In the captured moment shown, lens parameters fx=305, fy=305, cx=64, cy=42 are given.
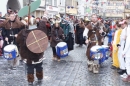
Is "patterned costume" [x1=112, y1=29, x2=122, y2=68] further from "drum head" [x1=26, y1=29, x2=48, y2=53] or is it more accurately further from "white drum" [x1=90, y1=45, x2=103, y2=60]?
"drum head" [x1=26, y1=29, x2=48, y2=53]

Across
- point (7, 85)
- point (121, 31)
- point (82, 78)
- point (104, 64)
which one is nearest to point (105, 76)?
point (82, 78)

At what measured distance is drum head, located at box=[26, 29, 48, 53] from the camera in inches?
281

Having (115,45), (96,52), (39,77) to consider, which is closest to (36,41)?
(39,77)

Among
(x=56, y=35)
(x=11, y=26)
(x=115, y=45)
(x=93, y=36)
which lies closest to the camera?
(x=93, y=36)

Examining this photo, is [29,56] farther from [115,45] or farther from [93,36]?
[115,45]

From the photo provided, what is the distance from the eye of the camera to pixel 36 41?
7227 mm

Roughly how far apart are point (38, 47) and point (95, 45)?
2.42 m

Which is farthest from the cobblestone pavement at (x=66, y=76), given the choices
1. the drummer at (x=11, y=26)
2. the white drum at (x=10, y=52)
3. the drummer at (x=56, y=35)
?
the drummer at (x=11, y=26)

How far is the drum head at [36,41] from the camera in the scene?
23.4 ft

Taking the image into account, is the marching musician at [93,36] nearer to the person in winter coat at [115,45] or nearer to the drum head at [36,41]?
the person in winter coat at [115,45]

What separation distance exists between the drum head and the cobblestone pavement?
0.95 metres

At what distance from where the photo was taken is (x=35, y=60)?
24.3 feet

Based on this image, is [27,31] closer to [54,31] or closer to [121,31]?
[121,31]

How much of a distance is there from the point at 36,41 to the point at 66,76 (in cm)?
178
